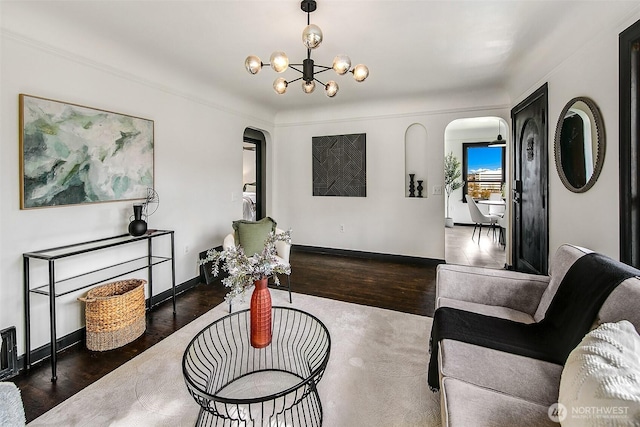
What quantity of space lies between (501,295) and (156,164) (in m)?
3.34

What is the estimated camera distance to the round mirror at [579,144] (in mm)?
2080

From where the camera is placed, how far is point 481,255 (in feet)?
17.0

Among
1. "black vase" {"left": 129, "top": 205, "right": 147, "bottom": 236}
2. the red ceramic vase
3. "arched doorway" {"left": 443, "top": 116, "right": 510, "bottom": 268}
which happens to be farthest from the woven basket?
"arched doorway" {"left": 443, "top": 116, "right": 510, "bottom": 268}

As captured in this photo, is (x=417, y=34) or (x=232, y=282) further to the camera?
(x=417, y=34)

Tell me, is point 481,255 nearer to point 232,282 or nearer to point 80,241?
point 232,282

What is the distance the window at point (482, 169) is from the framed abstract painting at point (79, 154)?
25.2 ft

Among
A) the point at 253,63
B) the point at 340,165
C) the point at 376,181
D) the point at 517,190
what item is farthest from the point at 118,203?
the point at 517,190

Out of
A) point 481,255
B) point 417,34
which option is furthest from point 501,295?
point 481,255

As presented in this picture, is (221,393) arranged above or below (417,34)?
below

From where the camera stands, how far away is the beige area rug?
163cm

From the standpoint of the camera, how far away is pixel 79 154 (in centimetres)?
246

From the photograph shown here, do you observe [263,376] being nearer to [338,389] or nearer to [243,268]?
[338,389]

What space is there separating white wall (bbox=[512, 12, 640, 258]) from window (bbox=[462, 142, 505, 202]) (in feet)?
18.5

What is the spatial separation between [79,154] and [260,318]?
208 cm
